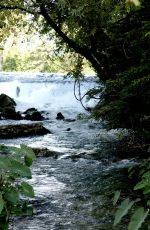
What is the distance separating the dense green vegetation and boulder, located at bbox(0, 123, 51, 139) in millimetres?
3566

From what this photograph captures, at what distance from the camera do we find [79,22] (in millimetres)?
10281

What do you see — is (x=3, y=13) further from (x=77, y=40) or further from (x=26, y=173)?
(x=26, y=173)

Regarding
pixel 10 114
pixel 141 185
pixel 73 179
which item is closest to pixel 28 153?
pixel 141 185

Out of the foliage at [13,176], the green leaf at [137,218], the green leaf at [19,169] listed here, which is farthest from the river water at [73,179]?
the green leaf at [137,218]

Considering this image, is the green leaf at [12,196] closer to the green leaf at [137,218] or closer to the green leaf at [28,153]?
the green leaf at [28,153]

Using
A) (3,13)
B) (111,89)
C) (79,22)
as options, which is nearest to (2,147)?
(111,89)

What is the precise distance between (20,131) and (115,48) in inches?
210

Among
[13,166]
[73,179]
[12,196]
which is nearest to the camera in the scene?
[13,166]

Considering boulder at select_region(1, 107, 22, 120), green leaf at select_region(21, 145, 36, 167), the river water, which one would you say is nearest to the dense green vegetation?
the river water

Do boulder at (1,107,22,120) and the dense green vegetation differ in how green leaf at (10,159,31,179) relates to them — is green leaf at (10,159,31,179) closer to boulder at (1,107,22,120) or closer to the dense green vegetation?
the dense green vegetation

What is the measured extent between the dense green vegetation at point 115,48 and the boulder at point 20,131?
357 centimetres

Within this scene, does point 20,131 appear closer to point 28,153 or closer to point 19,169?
point 28,153

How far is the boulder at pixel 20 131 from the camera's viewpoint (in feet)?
44.3

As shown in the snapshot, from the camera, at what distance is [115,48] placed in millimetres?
9461
